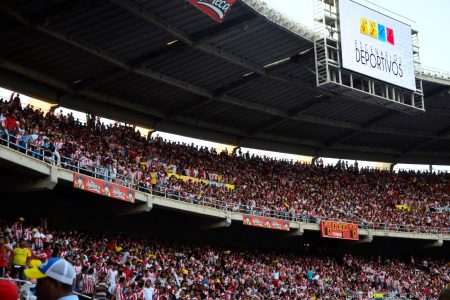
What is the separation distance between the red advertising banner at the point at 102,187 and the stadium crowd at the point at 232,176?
1.31 feet

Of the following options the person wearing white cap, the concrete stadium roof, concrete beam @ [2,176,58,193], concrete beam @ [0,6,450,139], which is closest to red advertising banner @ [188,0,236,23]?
the concrete stadium roof

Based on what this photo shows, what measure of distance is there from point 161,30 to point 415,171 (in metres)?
27.0

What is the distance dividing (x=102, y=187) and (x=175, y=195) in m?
4.93

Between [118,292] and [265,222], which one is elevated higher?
[265,222]

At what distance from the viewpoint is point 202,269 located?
25344 millimetres

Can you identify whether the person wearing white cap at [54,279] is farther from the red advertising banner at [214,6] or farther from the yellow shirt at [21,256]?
the red advertising banner at [214,6]

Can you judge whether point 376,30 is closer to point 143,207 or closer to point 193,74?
point 193,74

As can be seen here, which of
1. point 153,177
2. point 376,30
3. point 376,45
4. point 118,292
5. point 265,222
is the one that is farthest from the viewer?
point 376,30

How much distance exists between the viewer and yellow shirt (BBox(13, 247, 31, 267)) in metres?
14.9

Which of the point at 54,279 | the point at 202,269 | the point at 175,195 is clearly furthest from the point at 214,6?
the point at 54,279

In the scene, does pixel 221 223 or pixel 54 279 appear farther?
pixel 221 223

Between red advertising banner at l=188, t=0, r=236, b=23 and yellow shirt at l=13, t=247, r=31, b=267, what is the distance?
10.7 m

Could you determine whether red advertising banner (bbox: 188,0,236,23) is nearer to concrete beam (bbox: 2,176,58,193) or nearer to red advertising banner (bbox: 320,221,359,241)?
concrete beam (bbox: 2,176,58,193)

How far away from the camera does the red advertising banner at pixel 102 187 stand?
69.7 ft
